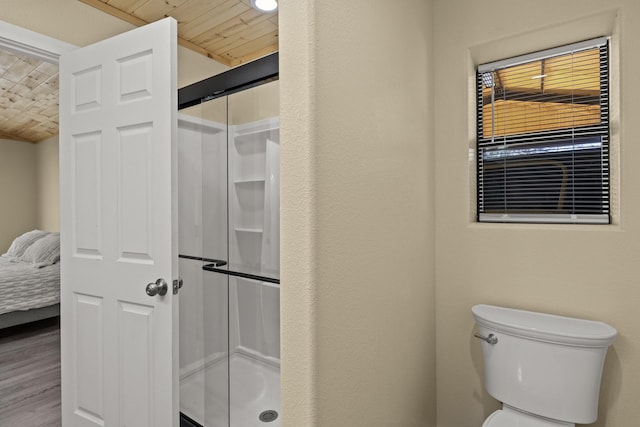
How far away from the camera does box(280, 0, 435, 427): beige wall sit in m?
1.02

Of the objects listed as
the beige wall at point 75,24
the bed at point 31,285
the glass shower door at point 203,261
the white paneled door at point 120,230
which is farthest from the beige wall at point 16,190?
the glass shower door at point 203,261

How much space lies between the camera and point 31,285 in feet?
12.0

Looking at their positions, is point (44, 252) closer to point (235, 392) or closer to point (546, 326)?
point (235, 392)

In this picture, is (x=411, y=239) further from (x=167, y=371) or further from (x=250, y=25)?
(x=250, y=25)

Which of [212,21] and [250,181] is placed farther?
[212,21]

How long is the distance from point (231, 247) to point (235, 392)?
2.22 ft

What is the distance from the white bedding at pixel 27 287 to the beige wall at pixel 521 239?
4.04 metres

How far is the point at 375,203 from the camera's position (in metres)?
1.30

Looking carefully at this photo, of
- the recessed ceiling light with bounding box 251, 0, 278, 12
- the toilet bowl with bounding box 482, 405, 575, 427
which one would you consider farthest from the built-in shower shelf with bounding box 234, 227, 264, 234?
the recessed ceiling light with bounding box 251, 0, 278, 12

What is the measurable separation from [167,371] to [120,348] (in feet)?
1.02

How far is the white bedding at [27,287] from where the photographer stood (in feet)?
11.4

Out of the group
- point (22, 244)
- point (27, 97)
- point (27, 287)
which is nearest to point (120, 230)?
point (27, 287)

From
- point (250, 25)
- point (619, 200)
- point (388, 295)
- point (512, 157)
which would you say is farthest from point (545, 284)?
point (250, 25)

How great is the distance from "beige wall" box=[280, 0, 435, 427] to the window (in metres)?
0.41
